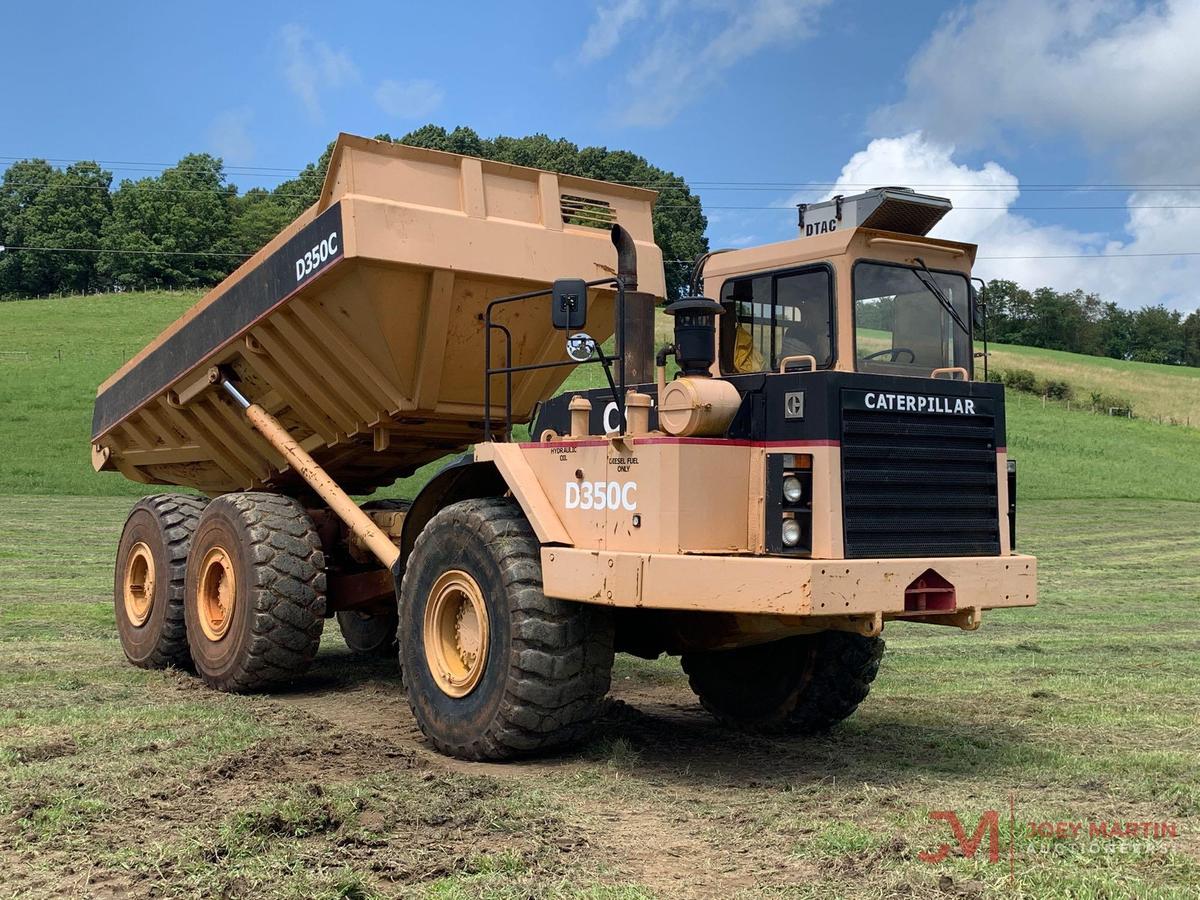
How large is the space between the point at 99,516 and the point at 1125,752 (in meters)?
21.8

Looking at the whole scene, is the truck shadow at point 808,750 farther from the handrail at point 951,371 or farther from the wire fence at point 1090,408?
the wire fence at point 1090,408

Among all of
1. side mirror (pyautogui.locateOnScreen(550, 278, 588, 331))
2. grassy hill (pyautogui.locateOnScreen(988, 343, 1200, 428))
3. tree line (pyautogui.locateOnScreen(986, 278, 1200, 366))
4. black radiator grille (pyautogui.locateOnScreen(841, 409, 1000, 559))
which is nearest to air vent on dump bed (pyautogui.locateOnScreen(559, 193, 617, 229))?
side mirror (pyautogui.locateOnScreen(550, 278, 588, 331))

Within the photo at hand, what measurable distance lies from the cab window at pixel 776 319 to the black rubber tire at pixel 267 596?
153 inches

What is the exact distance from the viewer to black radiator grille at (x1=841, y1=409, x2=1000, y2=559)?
626cm

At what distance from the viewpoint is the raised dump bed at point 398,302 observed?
27.1 ft

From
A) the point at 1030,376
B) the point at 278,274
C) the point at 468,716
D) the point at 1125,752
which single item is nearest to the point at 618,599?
the point at 468,716

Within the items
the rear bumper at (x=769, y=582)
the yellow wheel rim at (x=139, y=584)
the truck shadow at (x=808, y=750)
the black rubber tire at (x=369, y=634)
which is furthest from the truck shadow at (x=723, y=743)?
the yellow wheel rim at (x=139, y=584)

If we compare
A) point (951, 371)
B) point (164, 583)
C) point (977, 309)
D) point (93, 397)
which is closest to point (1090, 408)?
point (93, 397)

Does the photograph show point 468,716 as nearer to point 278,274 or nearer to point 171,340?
point 278,274

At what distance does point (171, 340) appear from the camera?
10734 millimetres

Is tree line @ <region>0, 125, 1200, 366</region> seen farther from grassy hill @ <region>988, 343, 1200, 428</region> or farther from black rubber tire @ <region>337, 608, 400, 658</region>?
black rubber tire @ <region>337, 608, 400, 658</region>

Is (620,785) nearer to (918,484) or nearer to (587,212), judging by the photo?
(918,484)

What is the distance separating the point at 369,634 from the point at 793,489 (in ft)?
20.1

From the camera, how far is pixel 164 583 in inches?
405
